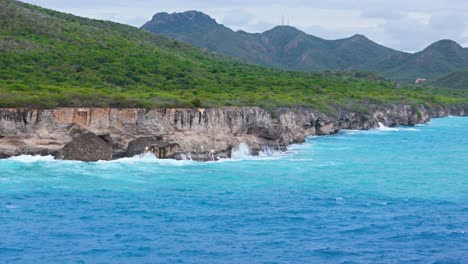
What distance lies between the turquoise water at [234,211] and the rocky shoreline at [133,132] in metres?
1.47

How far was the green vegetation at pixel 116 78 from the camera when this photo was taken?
5434 cm

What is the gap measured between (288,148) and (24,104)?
73.5 ft

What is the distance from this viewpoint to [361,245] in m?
27.1

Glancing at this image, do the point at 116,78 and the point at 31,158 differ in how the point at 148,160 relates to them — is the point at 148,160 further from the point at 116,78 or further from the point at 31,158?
the point at 116,78

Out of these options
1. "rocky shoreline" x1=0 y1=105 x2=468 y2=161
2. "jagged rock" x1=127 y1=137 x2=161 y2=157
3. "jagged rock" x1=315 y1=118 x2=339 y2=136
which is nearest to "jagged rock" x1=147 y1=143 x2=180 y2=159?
"rocky shoreline" x1=0 y1=105 x2=468 y2=161

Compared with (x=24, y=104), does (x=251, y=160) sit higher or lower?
lower

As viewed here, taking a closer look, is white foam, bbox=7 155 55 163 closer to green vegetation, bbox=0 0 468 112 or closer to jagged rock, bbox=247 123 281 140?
green vegetation, bbox=0 0 468 112

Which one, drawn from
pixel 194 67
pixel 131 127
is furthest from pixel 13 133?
pixel 194 67

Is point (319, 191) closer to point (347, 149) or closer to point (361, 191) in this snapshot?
point (361, 191)

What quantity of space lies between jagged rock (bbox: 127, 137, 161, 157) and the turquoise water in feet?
3.39

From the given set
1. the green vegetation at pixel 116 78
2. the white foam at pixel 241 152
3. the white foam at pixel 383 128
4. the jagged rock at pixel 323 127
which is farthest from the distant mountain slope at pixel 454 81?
the white foam at pixel 241 152

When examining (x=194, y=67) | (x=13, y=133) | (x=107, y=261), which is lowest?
(x=107, y=261)

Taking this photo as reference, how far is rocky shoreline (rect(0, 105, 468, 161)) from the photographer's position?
4819cm

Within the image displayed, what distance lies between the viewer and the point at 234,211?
1300 inches
